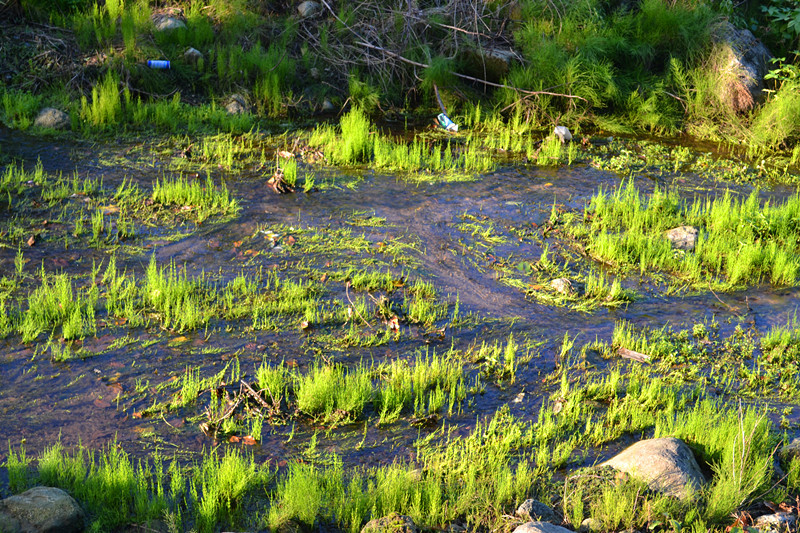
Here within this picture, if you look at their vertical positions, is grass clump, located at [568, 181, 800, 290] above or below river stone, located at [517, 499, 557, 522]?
above

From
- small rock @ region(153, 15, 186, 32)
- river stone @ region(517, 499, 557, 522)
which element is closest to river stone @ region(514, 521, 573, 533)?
river stone @ region(517, 499, 557, 522)

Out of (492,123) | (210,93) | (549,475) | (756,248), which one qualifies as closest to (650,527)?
(549,475)

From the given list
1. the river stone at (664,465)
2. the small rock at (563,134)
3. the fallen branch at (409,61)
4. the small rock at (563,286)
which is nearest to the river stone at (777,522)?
the river stone at (664,465)

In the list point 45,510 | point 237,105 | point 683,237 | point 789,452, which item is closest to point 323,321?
point 45,510

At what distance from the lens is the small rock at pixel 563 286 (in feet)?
19.4

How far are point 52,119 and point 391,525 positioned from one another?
7.12m

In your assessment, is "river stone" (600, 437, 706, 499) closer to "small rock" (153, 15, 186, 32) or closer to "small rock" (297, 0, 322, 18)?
"small rock" (153, 15, 186, 32)

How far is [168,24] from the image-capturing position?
33.2 ft

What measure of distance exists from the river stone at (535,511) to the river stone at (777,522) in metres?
0.94

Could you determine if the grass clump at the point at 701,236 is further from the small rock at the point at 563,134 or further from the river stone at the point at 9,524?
the river stone at the point at 9,524

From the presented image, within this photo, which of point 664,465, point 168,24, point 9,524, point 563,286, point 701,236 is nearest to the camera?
point 9,524

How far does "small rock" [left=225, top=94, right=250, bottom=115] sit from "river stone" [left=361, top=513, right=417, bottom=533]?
23.1 ft

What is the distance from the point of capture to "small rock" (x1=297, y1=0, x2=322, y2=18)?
35.5ft

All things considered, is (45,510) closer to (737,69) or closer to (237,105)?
(237,105)
